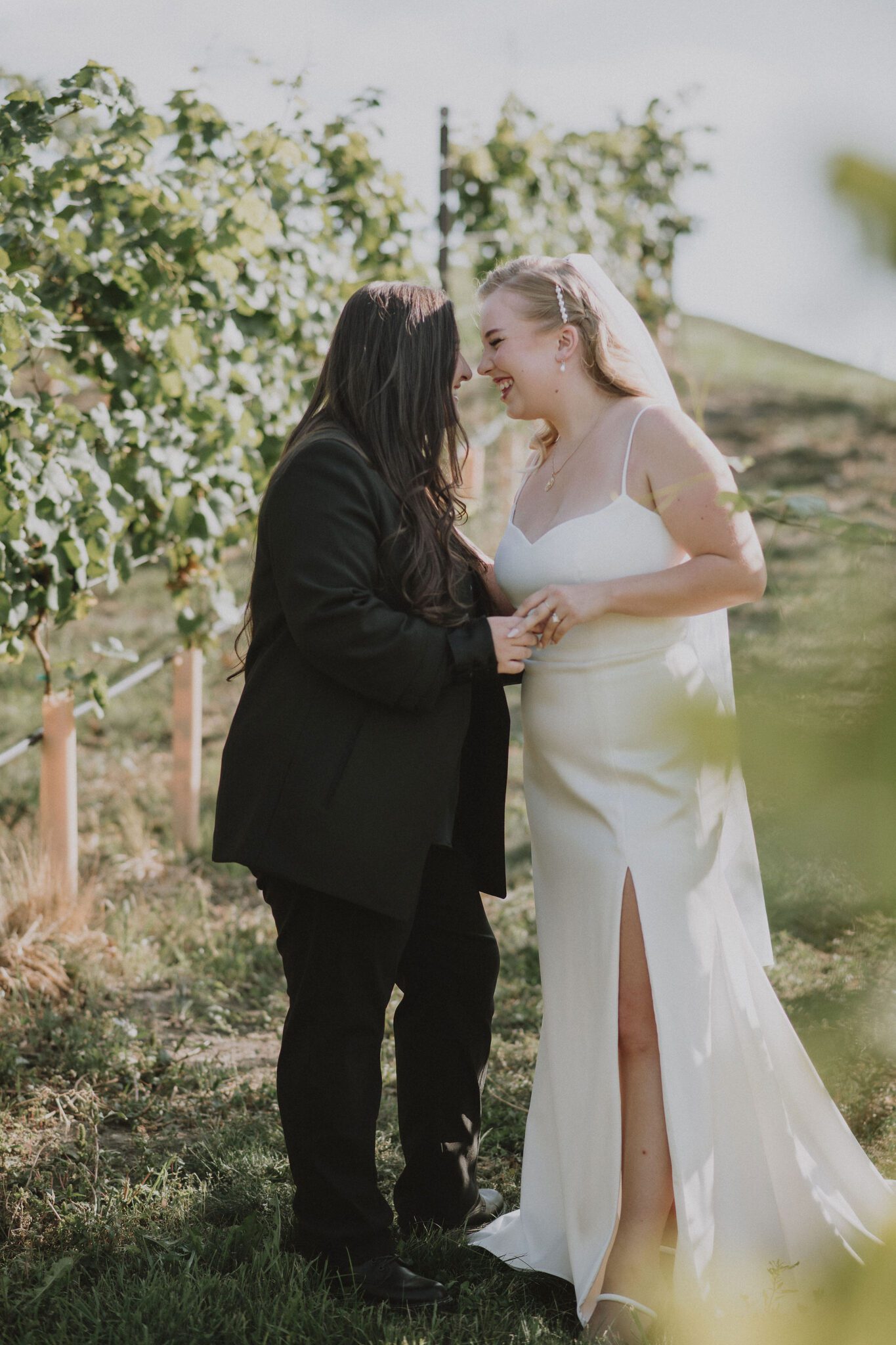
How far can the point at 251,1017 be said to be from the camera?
380 cm

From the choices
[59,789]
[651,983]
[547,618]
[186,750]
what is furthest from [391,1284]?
[186,750]

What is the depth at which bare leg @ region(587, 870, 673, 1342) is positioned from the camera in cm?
237

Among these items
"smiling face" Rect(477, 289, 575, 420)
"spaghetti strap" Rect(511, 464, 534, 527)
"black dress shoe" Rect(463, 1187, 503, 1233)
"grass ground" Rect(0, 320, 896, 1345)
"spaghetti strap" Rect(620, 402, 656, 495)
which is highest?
"smiling face" Rect(477, 289, 575, 420)

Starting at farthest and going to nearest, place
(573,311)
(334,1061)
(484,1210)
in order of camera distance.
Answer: (484,1210) → (573,311) → (334,1061)

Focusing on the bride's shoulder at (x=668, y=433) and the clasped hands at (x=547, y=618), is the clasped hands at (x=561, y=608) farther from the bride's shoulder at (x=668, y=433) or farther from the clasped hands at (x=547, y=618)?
the bride's shoulder at (x=668, y=433)

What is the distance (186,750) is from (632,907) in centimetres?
310

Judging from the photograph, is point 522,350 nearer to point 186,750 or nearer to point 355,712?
point 355,712

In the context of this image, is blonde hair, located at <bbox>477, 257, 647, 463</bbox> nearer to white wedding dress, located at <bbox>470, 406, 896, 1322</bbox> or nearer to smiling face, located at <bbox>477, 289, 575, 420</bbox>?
smiling face, located at <bbox>477, 289, 575, 420</bbox>

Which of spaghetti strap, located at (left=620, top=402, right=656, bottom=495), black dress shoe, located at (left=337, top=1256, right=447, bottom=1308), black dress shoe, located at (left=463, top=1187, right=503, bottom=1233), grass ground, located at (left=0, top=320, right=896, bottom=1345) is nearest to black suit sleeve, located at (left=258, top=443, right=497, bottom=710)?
spaghetti strap, located at (left=620, top=402, right=656, bottom=495)

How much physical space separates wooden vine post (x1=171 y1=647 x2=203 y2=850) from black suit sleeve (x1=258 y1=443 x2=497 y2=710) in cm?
291

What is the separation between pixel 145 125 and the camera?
3633mm

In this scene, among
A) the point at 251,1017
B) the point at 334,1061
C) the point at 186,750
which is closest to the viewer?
the point at 334,1061

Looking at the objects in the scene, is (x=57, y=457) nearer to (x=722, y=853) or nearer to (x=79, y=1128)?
(x=79, y=1128)

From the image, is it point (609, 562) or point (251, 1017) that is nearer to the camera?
point (609, 562)
